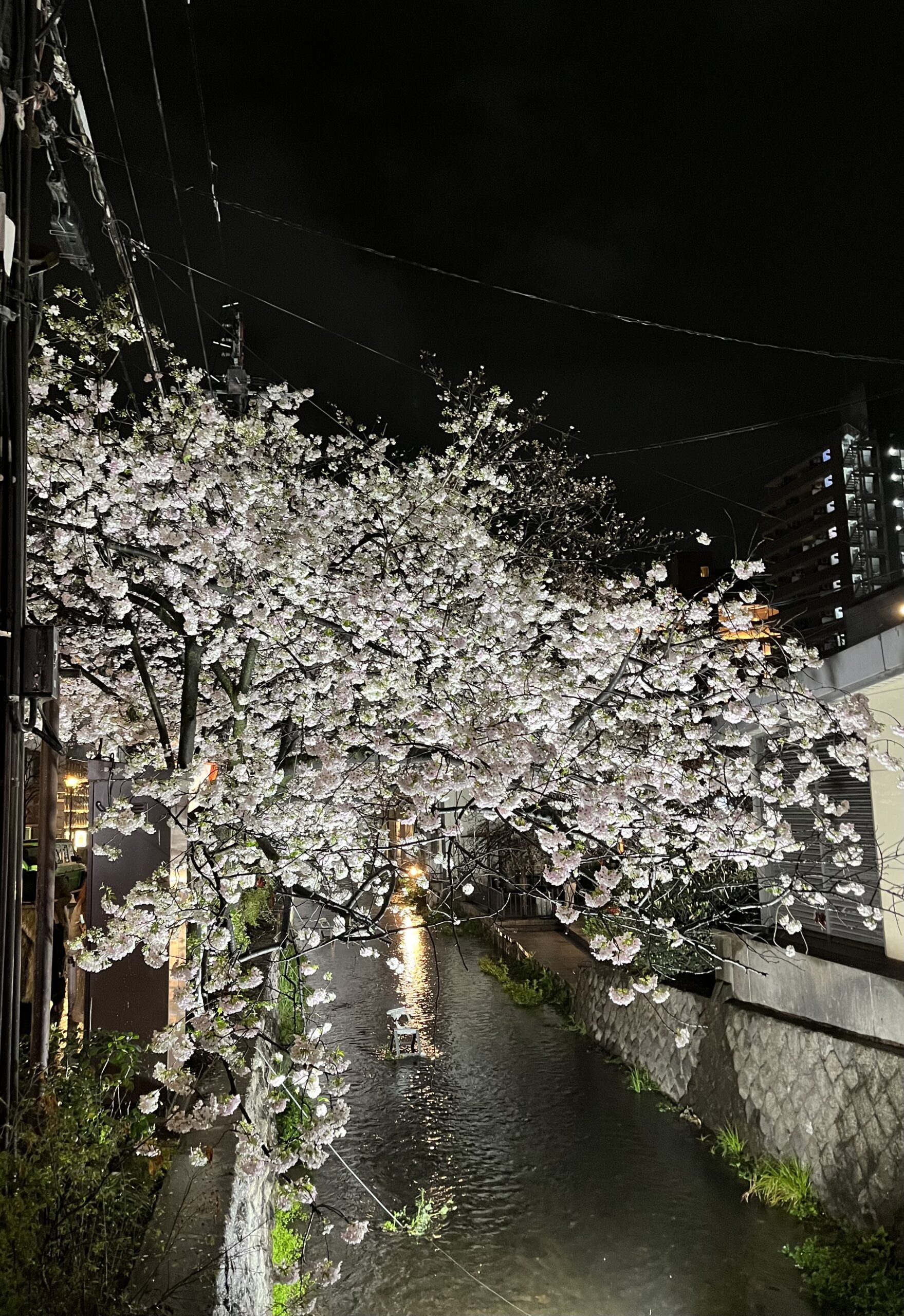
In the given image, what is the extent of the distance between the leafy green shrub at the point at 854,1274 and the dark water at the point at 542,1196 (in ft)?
0.66

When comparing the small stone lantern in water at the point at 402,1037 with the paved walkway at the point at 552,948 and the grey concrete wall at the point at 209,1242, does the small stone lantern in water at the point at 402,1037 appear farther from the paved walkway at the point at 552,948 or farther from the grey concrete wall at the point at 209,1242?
the grey concrete wall at the point at 209,1242

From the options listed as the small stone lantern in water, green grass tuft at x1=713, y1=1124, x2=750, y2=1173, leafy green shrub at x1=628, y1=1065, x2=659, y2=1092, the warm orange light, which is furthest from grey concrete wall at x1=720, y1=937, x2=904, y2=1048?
the small stone lantern in water

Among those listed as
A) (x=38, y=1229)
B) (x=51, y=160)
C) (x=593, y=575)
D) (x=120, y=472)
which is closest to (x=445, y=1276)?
(x=38, y=1229)

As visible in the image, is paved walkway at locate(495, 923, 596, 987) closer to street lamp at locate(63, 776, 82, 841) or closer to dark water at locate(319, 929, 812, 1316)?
dark water at locate(319, 929, 812, 1316)

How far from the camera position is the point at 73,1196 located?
443 cm

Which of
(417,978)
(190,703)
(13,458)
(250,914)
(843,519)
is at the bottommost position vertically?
(417,978)

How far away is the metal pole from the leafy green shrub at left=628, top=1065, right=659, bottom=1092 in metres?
8.91

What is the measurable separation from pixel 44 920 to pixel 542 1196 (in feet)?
21.1

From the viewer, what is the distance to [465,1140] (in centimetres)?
1032

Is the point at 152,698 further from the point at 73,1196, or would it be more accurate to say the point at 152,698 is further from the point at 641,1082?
the point at 641,1082

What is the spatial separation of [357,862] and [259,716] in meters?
2.24

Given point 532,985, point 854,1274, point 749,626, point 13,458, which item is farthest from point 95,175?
point 532,985

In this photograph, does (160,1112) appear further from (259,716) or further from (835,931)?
(835,931)

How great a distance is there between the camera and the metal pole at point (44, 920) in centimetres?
545
